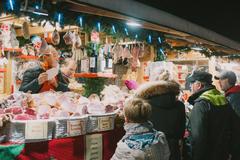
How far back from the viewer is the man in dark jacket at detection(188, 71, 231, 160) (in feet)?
13.3

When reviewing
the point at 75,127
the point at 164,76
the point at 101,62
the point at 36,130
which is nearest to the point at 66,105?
the point at 75,127

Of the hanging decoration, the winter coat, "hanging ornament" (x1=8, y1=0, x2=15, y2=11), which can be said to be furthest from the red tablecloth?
"hanging ornament" (x1=8, y1=0, x2=15, y2=11)

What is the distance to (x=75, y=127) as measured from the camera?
3.15 meters

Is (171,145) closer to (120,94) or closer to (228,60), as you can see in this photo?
(120,94)

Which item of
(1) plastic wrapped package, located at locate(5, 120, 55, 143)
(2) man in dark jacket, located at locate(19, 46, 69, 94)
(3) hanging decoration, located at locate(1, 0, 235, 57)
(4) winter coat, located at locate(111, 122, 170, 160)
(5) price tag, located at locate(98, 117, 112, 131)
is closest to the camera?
(4) winter coat, located at locate(111, 122, 170, 160)

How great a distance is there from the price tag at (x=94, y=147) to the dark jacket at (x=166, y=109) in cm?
65

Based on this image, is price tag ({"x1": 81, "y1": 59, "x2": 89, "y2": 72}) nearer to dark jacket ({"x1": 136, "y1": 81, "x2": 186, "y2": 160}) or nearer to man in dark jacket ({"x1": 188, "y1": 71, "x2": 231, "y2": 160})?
man in dark jacket ({"x1": 188, "y1": 71, "x2": 231, "y2": 160})

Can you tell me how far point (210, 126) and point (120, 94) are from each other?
4.32ft

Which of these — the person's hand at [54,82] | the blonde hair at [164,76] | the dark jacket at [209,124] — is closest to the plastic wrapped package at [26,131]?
the blonde hair at [164,76]

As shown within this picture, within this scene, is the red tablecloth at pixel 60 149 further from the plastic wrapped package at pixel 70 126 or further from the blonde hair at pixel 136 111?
the blonde hair at pixel 136 111

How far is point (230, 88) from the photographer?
5461mm

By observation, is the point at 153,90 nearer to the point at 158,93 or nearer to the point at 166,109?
the point at 158,93

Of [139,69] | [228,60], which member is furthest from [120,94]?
[228,60]

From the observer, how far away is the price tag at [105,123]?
347cm
